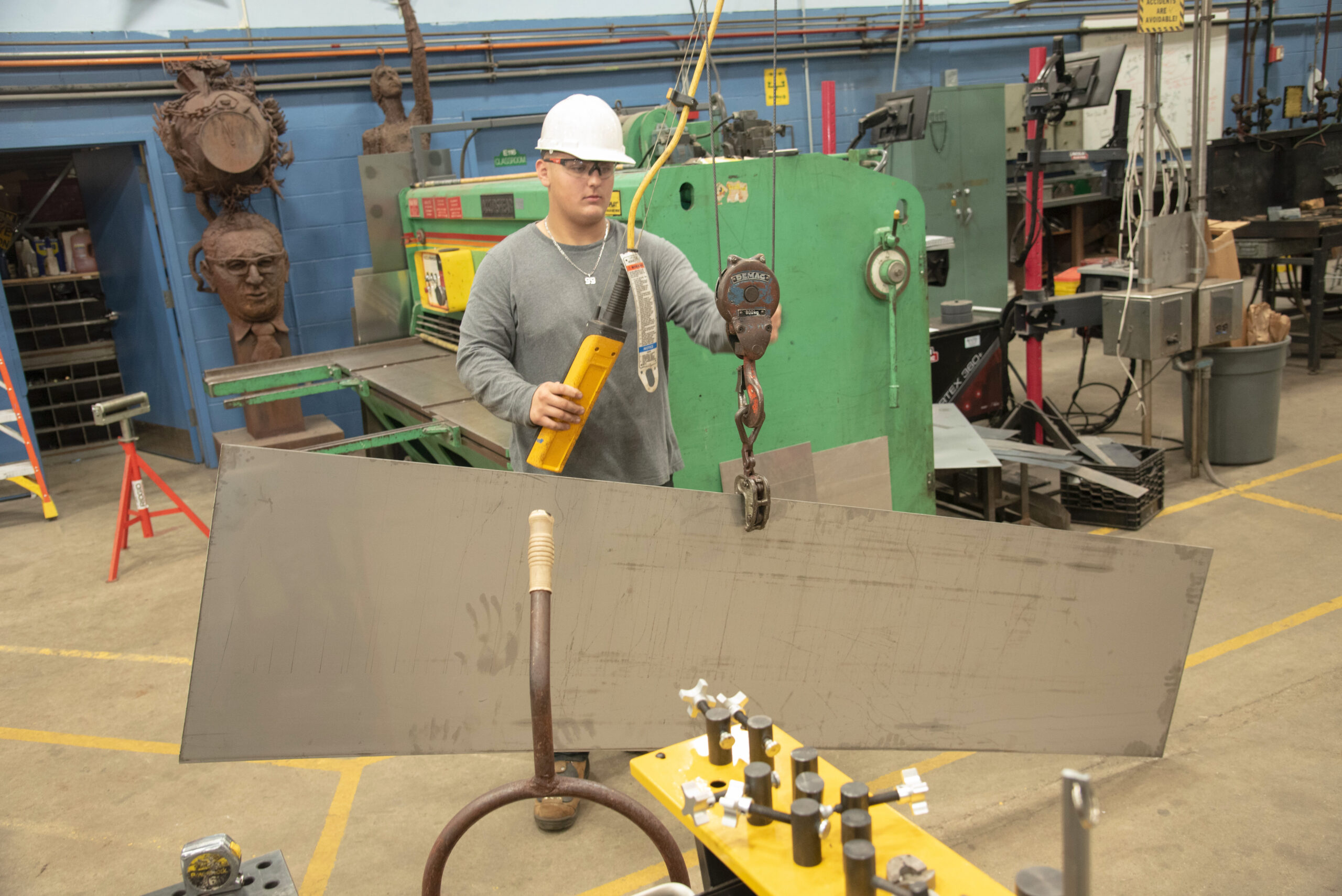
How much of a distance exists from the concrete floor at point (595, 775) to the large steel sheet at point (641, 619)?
0.22 m

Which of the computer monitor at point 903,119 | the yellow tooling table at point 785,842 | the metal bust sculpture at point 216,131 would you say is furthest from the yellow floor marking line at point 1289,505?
the metal bust sculpture at point 216,131

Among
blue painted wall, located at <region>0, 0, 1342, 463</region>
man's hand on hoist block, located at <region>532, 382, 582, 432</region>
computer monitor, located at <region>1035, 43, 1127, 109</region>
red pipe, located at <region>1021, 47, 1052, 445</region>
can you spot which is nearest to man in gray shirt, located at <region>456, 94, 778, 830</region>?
man's hand on hoist block, located at <region>532, 382, 582, 432</region>

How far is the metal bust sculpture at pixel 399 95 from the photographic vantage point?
5.14 meters

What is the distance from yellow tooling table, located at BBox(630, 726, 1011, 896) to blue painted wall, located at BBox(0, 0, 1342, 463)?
483cm

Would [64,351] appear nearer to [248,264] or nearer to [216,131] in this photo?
[248,264]

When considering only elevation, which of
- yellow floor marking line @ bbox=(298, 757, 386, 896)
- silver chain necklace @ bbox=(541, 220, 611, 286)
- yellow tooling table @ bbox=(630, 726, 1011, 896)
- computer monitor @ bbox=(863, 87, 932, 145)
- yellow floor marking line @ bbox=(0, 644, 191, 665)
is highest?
computer monitor @ bbox=(863, 87, 932, 145)

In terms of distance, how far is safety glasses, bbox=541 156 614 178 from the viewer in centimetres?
193

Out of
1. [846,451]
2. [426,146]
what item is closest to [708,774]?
[846,451]

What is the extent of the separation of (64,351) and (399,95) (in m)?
2.72

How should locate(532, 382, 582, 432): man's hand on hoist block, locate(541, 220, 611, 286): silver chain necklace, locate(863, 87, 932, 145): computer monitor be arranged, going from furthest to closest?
1. locate(863, 87, 932, 145): computer monitor
2. locate(541, 220, 611, 286): silver chain necklace
3. locate(532, 382, 582, 432): man's hand on hoist block

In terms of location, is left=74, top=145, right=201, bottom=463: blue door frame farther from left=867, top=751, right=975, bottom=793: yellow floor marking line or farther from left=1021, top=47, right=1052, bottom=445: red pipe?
left=867, top=751, right=975, bottom=793: yellow floor marking line

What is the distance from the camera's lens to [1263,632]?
281 centimetres

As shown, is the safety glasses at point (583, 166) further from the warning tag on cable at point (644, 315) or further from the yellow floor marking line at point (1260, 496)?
the yellow floor marking line at point (1260, 496)

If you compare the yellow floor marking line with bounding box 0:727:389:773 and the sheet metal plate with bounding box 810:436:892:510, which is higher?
the sheet metal plate with bounding box 810:436:892:510
